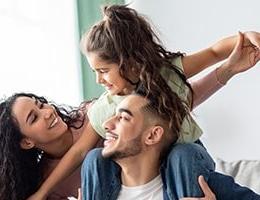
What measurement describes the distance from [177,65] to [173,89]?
0.34 feet

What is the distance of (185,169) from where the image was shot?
5.06ft

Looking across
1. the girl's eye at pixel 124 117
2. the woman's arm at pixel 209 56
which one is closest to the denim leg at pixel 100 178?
the girl's eye at pixel 124 117

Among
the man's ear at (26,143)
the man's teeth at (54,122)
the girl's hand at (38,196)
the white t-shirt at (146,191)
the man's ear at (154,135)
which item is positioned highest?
the man's teeth at (54,122)

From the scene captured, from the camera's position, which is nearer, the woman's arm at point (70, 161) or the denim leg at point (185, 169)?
the denim leg at point (185, 169)

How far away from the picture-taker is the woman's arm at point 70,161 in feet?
6.20

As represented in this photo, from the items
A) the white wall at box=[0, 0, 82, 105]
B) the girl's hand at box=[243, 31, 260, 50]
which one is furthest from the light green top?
the white wall at box=[0, 0, 82, 105]

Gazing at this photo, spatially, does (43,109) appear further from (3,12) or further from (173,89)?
(3,12)

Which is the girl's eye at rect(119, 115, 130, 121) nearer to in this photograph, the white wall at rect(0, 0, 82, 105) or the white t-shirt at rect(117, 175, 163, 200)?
the white t-shirt at rect(117, 175, 163, 200)

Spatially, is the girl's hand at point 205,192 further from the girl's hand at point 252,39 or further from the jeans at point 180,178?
the girl's hand at point 252,39

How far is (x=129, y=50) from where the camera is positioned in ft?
5.75

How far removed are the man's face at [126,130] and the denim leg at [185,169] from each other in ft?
0.35

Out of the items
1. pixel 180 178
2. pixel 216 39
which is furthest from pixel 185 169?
pixel 216 39

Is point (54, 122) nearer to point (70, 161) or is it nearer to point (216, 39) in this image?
point (70, 161)

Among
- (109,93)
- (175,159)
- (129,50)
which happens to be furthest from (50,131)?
(175,159)
